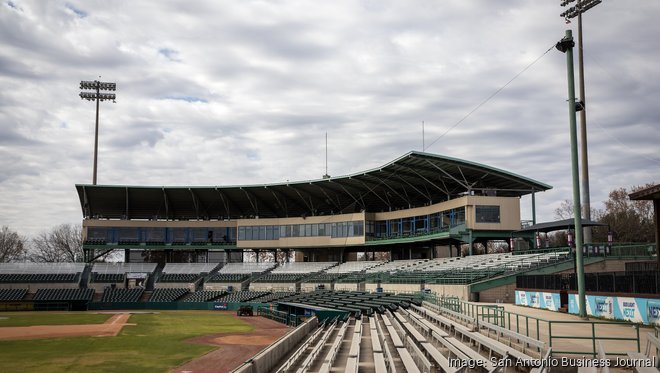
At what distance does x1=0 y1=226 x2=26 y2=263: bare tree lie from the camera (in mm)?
113988

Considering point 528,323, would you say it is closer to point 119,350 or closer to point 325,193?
point 119,350

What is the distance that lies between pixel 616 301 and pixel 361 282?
3929cm

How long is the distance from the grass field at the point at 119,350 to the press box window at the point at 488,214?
82.2 ft

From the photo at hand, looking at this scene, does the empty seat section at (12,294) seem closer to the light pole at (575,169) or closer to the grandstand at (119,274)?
the grandstand at (119,274)

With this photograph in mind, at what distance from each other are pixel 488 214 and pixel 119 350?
1495 inches

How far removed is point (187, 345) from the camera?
3406 cm

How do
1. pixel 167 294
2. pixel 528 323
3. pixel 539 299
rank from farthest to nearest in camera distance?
1. pixel 167 294
2. pixel 539 299
3. pixel 528 323

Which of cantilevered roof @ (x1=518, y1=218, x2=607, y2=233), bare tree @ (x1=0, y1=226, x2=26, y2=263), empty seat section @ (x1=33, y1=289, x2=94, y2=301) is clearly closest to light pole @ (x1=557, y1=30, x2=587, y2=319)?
cantilevered roof @ (x1=518, y1=218, x2=607, y2=233)

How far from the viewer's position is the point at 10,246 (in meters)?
115

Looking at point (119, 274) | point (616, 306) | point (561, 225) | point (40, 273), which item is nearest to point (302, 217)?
point (119, 274)

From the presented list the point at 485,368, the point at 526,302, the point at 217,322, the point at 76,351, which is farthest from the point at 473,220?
the point at 485,368

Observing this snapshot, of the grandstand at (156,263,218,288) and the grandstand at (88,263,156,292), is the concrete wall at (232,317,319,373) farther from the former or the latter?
the grandstand at (88,263,156,292)

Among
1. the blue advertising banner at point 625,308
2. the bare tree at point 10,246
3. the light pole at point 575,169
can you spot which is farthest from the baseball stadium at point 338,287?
the bare tree at point 10,246

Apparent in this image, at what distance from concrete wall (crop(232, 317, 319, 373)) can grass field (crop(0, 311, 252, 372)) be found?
599 cm
